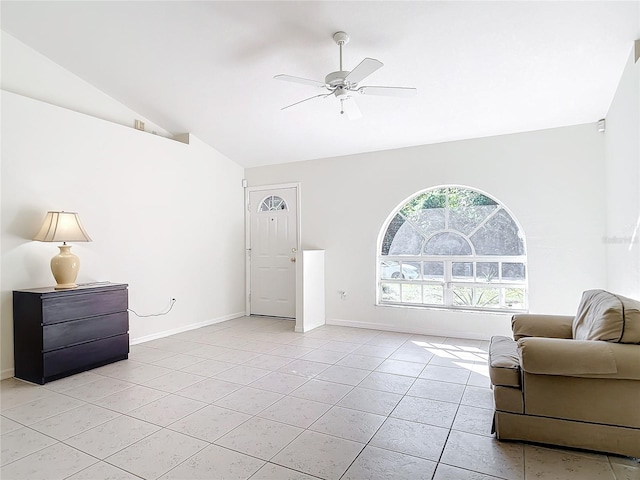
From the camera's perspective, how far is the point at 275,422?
257 centimetres

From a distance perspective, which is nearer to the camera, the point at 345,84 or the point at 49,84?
the point at 345,84

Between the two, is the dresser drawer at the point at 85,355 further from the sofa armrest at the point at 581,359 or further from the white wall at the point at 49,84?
the sofa armrest at the point at 581,359

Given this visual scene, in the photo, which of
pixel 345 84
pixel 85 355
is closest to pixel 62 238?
pixel 85 355

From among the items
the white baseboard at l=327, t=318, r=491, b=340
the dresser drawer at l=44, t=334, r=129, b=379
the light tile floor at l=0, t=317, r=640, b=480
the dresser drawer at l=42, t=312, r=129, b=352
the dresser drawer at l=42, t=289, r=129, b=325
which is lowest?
the light tile floor at l=0, t=317, r=640, b=480

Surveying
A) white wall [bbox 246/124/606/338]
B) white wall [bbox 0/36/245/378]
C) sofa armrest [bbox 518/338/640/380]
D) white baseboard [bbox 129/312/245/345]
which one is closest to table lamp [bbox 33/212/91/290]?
white wall [bbox 0/36/245/378]

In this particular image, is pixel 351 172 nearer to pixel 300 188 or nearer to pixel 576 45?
pixel 300 188

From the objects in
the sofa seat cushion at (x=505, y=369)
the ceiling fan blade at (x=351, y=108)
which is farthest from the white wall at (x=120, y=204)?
the sofa seat cushion at (x=505, y=369)

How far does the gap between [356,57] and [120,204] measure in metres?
3.19

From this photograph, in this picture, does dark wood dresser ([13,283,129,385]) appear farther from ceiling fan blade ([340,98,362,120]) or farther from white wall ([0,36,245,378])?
ceiling fan blade ([340,98,362,120])

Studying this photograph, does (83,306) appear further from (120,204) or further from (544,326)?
(544,326)

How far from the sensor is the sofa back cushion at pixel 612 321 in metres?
2.11

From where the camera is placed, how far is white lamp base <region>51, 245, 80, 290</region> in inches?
141

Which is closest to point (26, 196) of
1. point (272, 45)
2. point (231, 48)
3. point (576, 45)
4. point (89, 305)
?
point (89, 305)

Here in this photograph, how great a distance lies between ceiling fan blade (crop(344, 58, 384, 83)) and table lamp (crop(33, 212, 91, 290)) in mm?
2950
